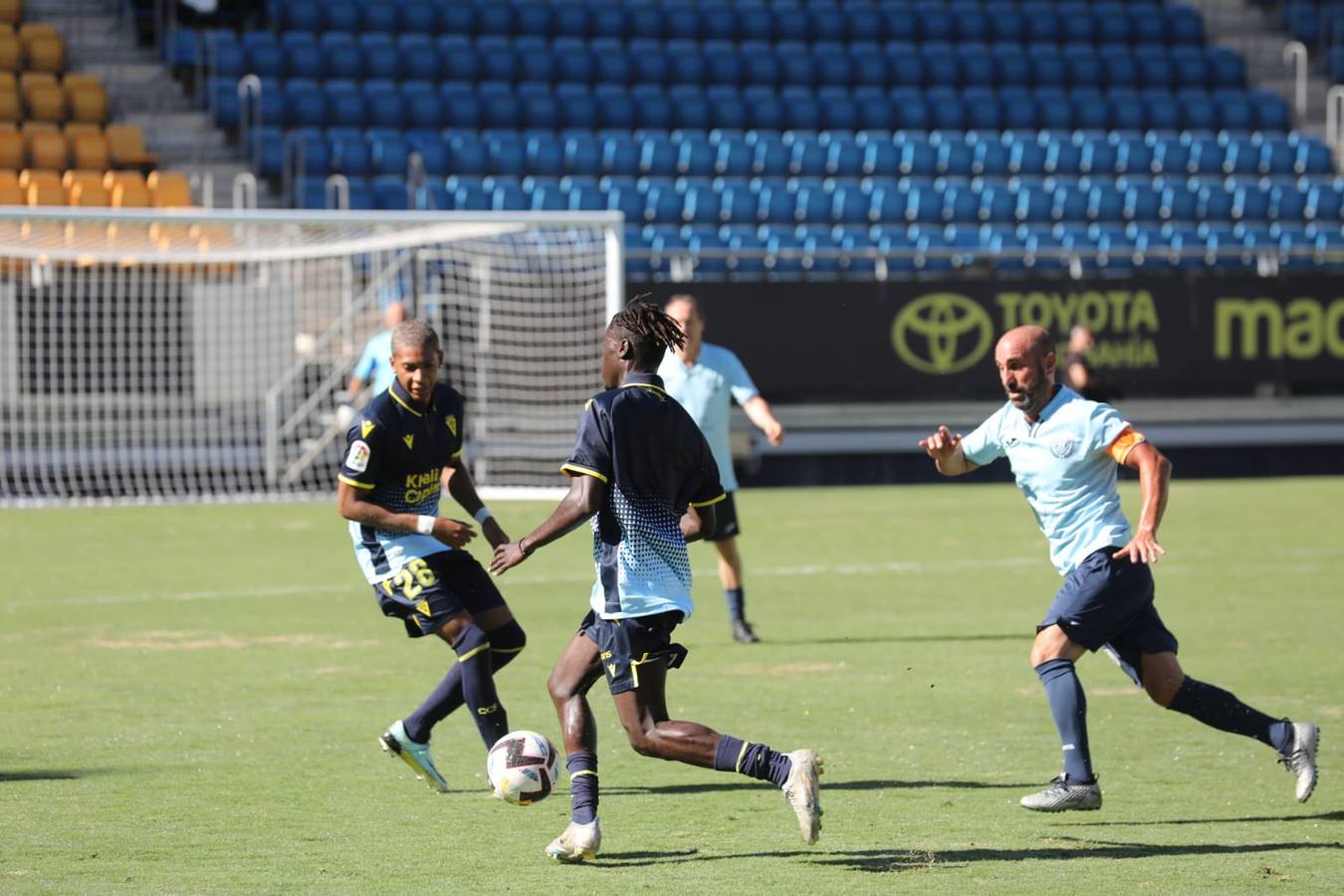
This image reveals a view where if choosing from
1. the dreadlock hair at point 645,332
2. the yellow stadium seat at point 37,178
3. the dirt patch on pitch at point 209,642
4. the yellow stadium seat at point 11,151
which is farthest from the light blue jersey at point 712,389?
the yellow stadium seat at point 11,151

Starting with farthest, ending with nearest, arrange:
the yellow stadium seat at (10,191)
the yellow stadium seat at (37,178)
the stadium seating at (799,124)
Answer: the stadium seating at (799,124), the yellow stadium seat at (37,178), the yellow stadium seat at (10,191)

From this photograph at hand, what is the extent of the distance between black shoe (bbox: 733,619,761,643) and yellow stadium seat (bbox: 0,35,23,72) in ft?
60.4

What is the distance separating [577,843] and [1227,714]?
8.35ft

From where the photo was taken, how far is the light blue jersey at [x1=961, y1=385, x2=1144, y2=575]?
6.95m

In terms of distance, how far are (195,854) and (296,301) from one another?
16.6 meters

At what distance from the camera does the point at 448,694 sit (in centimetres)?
762

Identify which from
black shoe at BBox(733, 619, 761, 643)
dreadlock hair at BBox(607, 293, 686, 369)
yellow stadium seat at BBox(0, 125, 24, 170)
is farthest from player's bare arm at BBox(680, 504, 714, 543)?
yellow stadium seat at BBox(0, 125, 24, 170)

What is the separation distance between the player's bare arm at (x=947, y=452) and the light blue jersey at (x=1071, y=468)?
0.41 ft

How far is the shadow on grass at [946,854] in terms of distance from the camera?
6.34 m

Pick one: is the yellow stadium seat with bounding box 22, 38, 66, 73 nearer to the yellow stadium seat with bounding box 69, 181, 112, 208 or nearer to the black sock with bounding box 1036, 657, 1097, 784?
the yellow stadium seat with bounding box 69, 181, 112, 208

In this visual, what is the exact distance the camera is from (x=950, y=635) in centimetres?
1207

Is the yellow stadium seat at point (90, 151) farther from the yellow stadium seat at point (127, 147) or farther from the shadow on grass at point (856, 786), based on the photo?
the shadow on grass at point (856, 786)

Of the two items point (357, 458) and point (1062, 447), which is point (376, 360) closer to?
point (357, 458)

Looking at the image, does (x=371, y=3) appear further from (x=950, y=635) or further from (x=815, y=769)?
(x=815, y=769)
